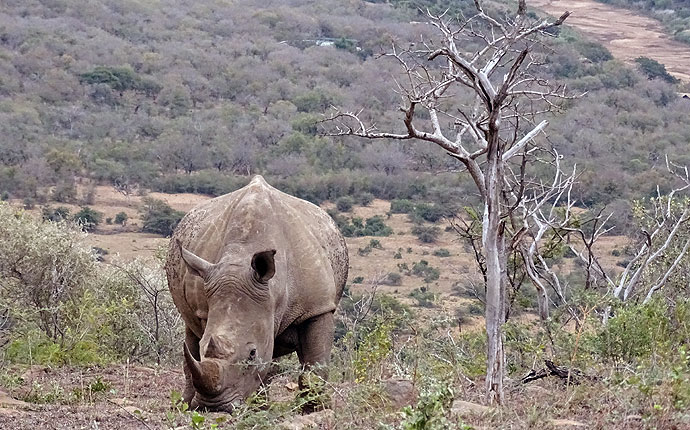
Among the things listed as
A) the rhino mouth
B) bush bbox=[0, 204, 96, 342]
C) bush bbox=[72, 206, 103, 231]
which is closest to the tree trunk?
the rhino mouth

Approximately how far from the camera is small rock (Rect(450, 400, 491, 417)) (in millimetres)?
6446

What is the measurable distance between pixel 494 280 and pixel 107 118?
5321 cm

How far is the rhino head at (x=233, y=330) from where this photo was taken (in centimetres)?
685

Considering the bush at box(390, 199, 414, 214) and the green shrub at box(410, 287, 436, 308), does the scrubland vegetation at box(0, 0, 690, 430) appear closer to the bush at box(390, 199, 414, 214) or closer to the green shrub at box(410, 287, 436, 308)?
the bush at box(390, 199, 414, 214)

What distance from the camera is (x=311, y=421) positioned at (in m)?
6.49

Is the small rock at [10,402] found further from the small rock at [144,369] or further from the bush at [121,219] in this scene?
the bush at [121,219]

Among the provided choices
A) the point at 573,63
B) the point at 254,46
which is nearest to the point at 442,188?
the point at 573,63

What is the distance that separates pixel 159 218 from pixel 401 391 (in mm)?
32733

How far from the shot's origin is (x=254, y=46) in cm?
8288

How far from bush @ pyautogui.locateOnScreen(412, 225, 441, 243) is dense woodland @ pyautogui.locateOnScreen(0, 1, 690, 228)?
2.35 meters

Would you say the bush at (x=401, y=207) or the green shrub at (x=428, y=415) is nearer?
the green shrub at (x=428, y=415)

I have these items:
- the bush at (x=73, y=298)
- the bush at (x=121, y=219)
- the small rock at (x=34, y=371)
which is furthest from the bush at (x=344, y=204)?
the small rock at (x=34, y=371)

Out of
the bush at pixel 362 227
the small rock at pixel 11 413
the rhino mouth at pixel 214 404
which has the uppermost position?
the rhino mouth at pixel 214 404

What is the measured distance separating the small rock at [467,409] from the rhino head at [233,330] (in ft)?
4.14
